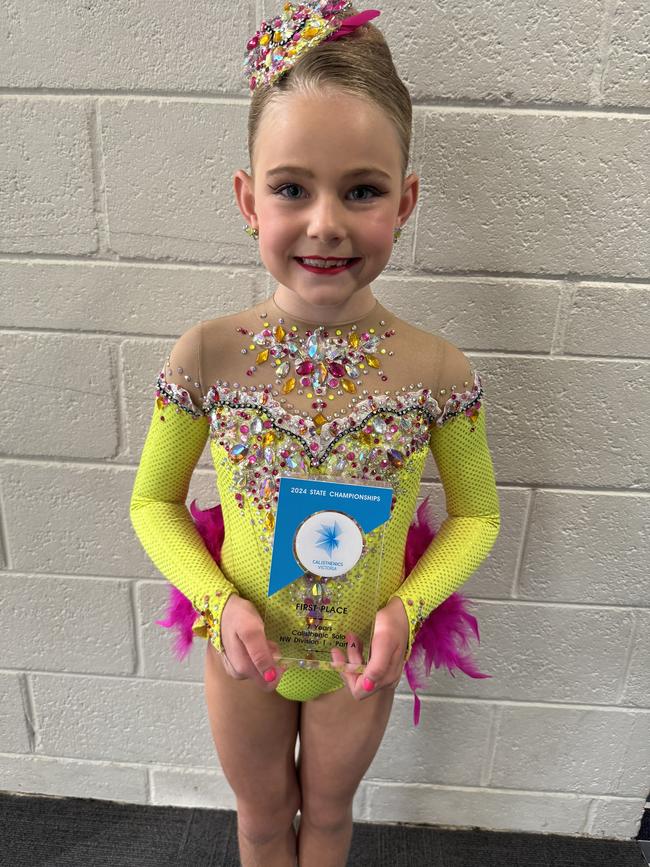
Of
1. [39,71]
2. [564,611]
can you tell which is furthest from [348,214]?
[564,611]

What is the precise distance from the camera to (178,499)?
92 centimetres

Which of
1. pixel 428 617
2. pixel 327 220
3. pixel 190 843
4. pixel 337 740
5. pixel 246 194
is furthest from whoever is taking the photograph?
pixel 190 843

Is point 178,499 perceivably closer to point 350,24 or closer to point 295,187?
point 295,187

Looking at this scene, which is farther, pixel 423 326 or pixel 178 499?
pixel 423 326

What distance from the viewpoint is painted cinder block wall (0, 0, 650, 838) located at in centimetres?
97

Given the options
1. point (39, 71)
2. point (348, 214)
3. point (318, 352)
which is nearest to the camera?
point (348, 214)

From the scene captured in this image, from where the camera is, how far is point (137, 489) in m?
0.90

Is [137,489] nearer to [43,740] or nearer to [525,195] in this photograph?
[525,195]

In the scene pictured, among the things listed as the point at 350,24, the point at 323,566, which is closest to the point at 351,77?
the point at 350,24

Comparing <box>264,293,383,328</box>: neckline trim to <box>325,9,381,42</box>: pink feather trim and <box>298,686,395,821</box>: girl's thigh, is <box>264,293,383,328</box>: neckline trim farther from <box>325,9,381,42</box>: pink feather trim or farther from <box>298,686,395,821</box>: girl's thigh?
<box>298,686,395,821</box>: girl's thigh

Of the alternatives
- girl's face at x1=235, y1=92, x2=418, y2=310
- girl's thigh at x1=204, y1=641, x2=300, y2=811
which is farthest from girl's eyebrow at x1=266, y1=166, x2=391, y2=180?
girl's thigh at x1=204, y1=641, x2=300, y2=811

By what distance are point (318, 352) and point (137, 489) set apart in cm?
32

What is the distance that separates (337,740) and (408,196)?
0.74m

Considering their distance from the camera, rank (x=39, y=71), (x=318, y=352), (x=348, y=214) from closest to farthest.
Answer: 1. (x=348, y=214)
2. (x=318, y=352)
3. (x=39, y=71)
